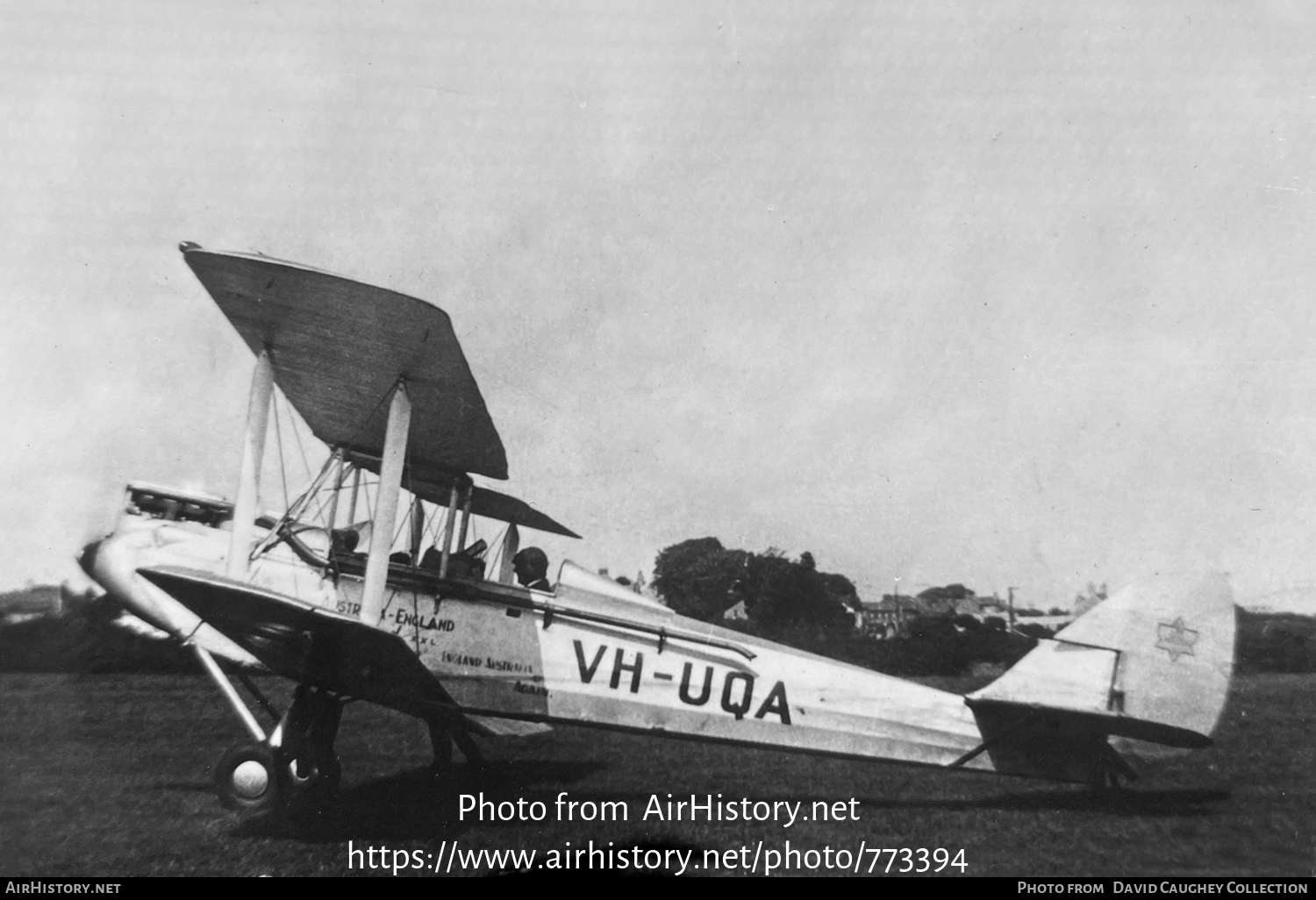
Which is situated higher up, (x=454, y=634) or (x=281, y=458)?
(x=281, y=458)

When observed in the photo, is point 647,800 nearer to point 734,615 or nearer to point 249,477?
point 249,477

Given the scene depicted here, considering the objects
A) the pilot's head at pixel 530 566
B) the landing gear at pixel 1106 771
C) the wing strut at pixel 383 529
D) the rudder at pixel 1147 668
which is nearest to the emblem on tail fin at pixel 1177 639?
the rudder at pixel 1147 668

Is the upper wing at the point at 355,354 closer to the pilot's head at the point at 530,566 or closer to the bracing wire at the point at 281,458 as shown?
the bracing wire at the point at 281,458

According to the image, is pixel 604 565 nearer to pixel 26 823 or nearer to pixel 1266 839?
pixel 26 823

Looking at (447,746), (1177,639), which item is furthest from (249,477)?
(1177,639)

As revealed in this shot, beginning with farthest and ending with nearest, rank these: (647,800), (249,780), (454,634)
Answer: (647,800) → (454,634) → (249,780)

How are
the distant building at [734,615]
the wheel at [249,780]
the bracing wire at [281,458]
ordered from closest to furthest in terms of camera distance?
the wheel at [249,780], the bracing wire at [281,458], the distant building at [734,615]

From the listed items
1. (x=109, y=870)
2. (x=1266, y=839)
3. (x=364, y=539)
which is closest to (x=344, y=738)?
(x=364, y=539)
